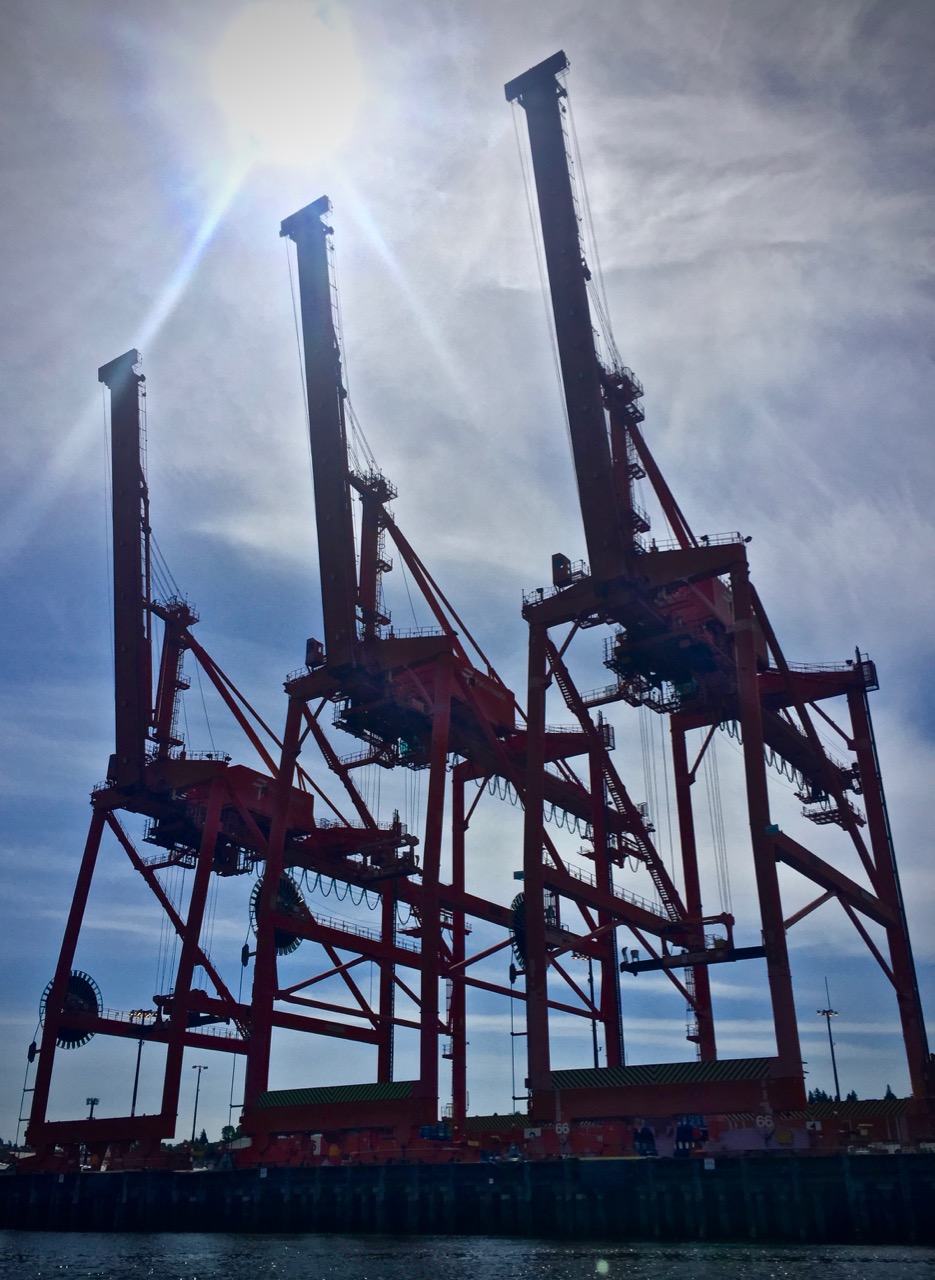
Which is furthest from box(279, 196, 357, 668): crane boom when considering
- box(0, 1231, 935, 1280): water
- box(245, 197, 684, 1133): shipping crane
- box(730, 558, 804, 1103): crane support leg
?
box(0, 1231, 935, 1280): water

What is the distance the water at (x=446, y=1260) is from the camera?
1017 inches

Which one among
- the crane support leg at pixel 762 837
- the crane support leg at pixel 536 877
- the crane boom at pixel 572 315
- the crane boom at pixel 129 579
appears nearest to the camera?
the crane support leg at pixel 762 837

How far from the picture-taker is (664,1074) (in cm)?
3406

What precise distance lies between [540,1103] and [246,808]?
67.8 feet

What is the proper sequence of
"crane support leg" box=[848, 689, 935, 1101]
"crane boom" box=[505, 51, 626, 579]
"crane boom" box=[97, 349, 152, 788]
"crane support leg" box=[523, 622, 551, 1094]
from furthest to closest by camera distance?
"crane boom" box=[97, 349, 152, 788] → "crane support leg" box=[848, 689, 935, 1101] → "crane boom" box=[505, 51, 626, 579] → "crane support leg" box=[523, 622, 551, 1094]

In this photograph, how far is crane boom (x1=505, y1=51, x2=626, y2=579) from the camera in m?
39.8

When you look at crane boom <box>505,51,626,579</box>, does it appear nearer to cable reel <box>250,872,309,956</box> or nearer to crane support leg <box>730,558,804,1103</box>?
crane support leg <box>730,558,804,1103</box>

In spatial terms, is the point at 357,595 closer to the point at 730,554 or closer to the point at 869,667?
the point at 730,554

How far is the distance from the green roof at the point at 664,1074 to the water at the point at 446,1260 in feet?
14.0

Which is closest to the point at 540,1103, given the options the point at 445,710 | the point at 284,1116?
the point at 284,1116

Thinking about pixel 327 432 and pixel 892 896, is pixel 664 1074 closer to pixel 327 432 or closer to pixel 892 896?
pixel 892 896

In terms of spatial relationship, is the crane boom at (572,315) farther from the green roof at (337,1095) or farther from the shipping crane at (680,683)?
the green roof at (337,1095)

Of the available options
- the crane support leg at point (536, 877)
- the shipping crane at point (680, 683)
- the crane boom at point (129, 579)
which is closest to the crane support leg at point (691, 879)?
the shipping crane at point (680, 683)

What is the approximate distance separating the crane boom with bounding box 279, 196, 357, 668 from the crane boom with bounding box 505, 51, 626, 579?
1022 centimetres
